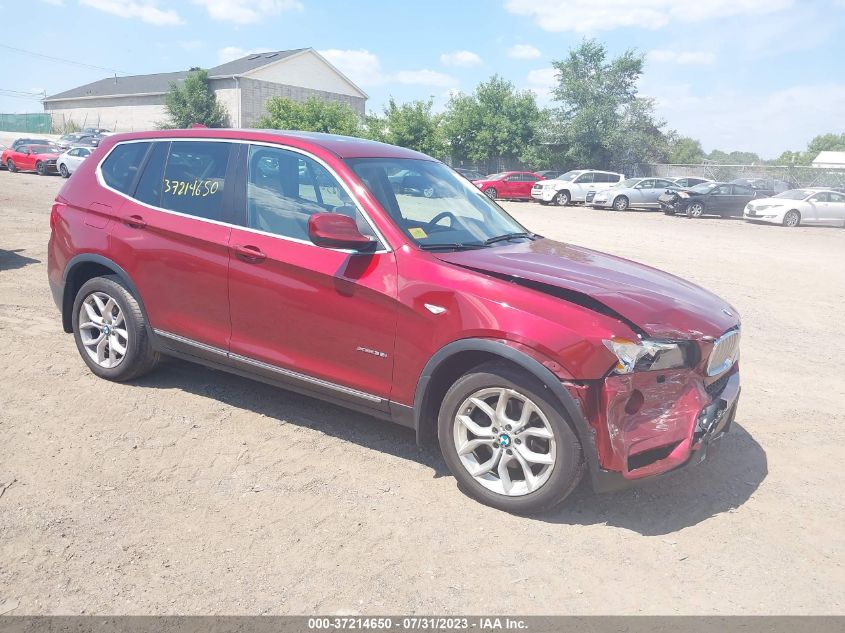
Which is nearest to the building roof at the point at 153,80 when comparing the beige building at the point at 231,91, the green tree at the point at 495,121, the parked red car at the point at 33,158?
the beige building at the point at 231,91

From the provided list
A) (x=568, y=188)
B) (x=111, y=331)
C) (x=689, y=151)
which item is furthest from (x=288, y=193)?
(x=689, y=151)

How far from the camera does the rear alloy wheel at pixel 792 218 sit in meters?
25.4

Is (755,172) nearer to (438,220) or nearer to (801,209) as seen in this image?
(801,209)

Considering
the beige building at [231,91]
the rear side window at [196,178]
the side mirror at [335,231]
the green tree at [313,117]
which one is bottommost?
the side mirror at [335,231]

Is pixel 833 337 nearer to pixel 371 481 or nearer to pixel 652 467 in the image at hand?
pixel 652 467

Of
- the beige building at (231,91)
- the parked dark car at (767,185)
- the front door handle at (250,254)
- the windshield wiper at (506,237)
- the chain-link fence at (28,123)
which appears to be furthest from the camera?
the chain-link fence at (28,123)

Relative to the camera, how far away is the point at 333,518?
3559mm

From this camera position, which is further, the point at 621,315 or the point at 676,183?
the point at 676,183

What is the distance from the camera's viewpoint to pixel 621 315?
346 centimetres

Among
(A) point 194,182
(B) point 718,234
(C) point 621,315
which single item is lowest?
(B) point 718,234

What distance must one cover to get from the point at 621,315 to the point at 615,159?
45.5 metres

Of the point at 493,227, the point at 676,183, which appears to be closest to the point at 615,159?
the point at 676,183

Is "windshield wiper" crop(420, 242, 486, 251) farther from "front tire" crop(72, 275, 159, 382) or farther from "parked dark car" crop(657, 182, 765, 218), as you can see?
"parked dark car" crop(657, 182, 765, 218)

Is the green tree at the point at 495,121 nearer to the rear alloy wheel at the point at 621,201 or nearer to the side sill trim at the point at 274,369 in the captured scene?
the rear alloy wheel at the point at 621,201
